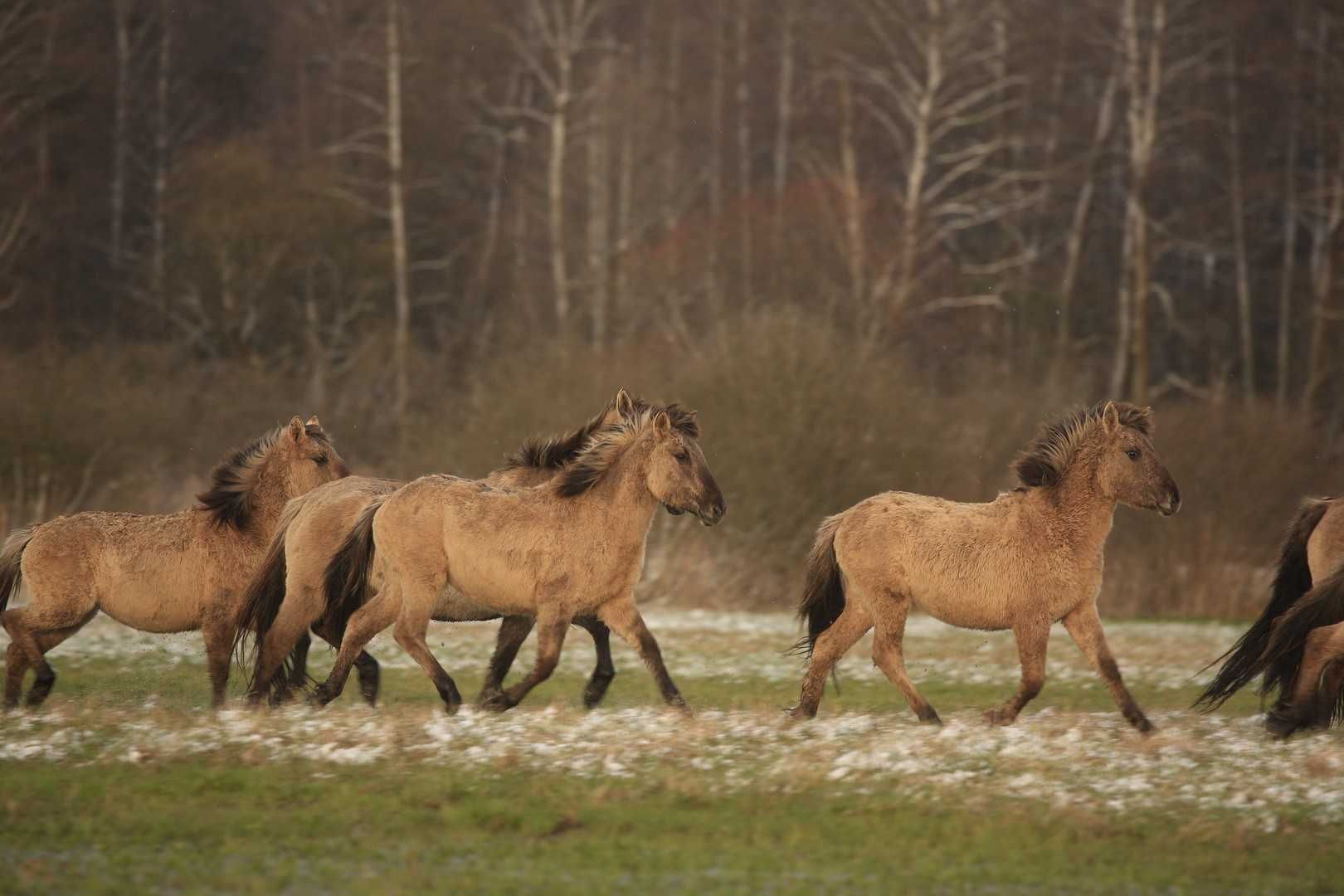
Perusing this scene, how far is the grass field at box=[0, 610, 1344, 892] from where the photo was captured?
7461mm

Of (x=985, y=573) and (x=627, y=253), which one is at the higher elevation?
(x=627, y=253)

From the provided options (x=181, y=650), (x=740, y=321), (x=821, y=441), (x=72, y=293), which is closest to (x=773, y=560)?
(x=821, y=441)

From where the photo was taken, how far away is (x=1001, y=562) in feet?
34.4

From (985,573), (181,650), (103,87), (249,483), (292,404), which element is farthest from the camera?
(103,87)

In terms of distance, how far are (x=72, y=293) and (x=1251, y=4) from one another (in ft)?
88.3

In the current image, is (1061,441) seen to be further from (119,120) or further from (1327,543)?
(119,120)

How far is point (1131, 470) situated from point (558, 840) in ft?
15.3

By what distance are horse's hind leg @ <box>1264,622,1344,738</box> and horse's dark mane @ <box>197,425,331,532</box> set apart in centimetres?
677

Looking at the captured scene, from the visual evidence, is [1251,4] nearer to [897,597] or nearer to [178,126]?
[178,126]

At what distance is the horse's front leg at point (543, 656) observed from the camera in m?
10.4

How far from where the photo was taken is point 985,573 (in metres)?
10.5

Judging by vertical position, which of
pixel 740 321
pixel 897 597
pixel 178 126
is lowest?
pixel 897 597

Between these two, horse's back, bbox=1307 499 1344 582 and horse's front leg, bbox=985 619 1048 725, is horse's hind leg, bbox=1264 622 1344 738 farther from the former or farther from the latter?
horse's front leg, bbox=985 619 1048 725

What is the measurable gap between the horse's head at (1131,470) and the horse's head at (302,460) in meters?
5.25
